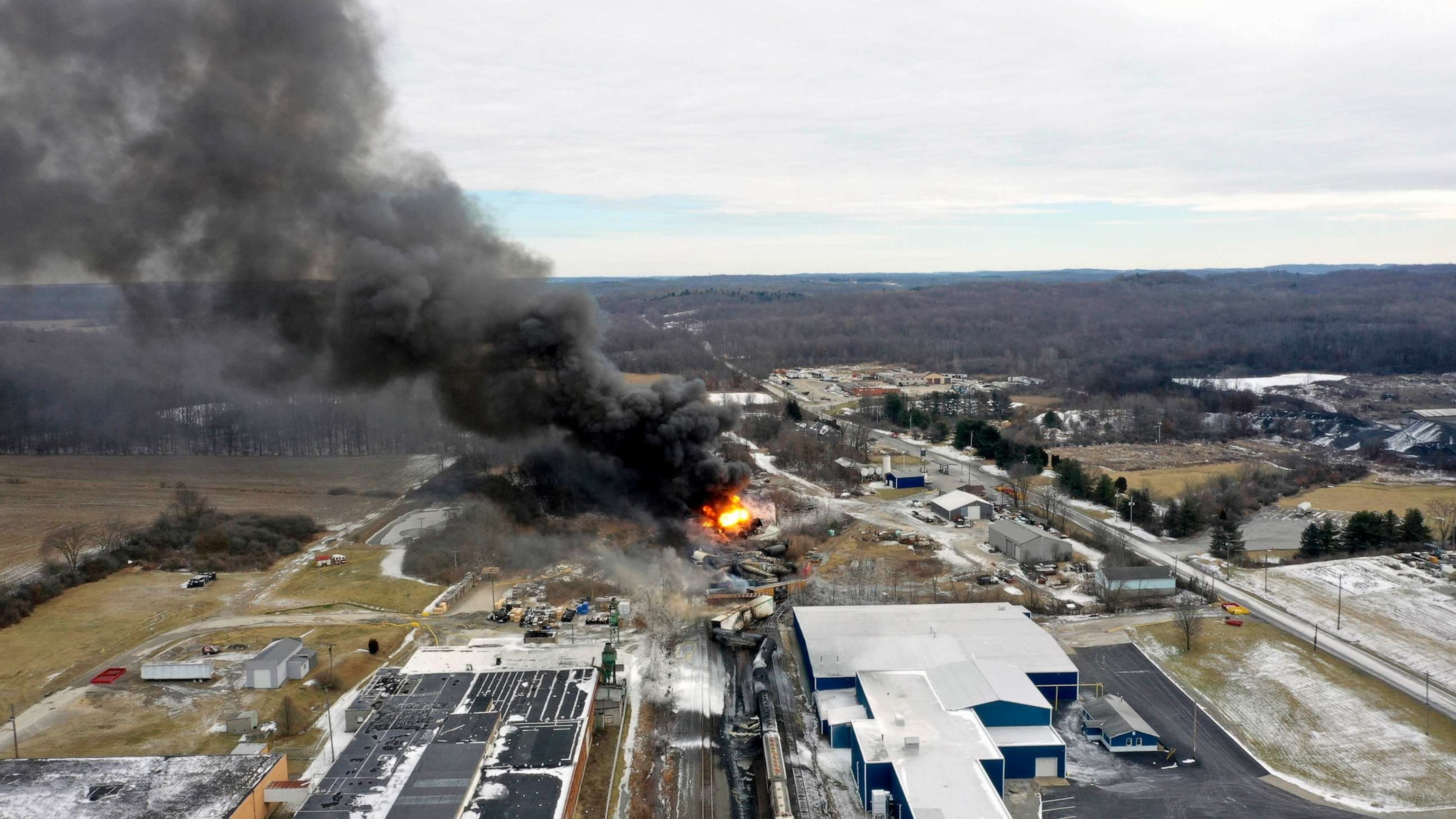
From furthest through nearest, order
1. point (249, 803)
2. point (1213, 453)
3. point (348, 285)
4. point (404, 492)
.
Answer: point (1213, 453) → point (404, 492) → point (348, 285) → point (249, 803)

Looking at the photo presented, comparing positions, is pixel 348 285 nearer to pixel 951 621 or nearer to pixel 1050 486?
pixel 951 621

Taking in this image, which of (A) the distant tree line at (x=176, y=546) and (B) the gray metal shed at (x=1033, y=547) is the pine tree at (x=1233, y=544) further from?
(A) the distant tree line at (x=176, y=546)

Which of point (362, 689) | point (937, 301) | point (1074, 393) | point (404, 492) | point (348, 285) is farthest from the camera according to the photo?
point (937, 301)

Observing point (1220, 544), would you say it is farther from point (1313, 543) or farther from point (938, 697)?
point (938, 697)

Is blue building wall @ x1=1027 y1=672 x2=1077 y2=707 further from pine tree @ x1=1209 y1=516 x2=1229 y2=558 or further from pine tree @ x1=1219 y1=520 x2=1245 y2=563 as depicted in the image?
pine tree @ x1=1209 y1=516 x2=1229 y2=558

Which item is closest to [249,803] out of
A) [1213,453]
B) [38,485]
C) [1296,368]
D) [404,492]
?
[404,492]

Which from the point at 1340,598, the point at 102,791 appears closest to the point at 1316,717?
the point at 1340,598
